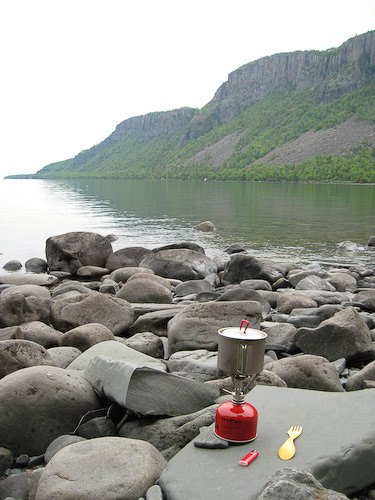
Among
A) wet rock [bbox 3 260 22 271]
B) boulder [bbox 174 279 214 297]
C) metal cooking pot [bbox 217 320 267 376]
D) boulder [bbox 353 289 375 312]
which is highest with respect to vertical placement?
metal cooking pot [bbox 217 320 267 376]

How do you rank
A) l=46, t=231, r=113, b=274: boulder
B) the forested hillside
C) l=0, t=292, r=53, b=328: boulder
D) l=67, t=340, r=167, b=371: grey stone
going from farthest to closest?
the forested hillside
l=46, t=231, r=113, b=274: boulder
l=0, t=292, r=53, b=328: boulder
l=67, t=340, r=167, b=371: grey stone

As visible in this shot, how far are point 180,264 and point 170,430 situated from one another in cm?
954

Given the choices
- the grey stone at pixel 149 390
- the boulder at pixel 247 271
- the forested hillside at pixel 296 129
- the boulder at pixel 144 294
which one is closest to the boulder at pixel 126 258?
the boulder at pixel 247 271

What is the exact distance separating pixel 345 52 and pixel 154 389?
191263mm

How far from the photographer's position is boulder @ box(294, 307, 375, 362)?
584 centimetres

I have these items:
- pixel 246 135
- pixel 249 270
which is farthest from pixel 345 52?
pixel 249 270

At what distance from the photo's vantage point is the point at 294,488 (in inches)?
92.8

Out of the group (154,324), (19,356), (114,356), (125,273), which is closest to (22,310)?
(154,324)

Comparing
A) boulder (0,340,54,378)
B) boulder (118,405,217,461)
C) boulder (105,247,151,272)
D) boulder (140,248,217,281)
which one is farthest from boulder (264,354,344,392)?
boulder (105,247,151,272)

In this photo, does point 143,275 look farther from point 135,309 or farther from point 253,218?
point 253,218

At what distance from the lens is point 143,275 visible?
35.4 feet

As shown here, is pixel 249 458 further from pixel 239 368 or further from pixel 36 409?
pixel 36 409

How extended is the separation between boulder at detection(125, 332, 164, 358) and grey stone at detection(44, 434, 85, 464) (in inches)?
79.6

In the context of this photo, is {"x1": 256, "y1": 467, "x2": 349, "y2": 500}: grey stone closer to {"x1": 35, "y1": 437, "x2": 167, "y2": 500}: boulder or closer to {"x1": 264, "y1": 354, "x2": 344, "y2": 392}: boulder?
{"x1": 35, "y1": 437, "x2": 167, "y2": 500}: boulder
